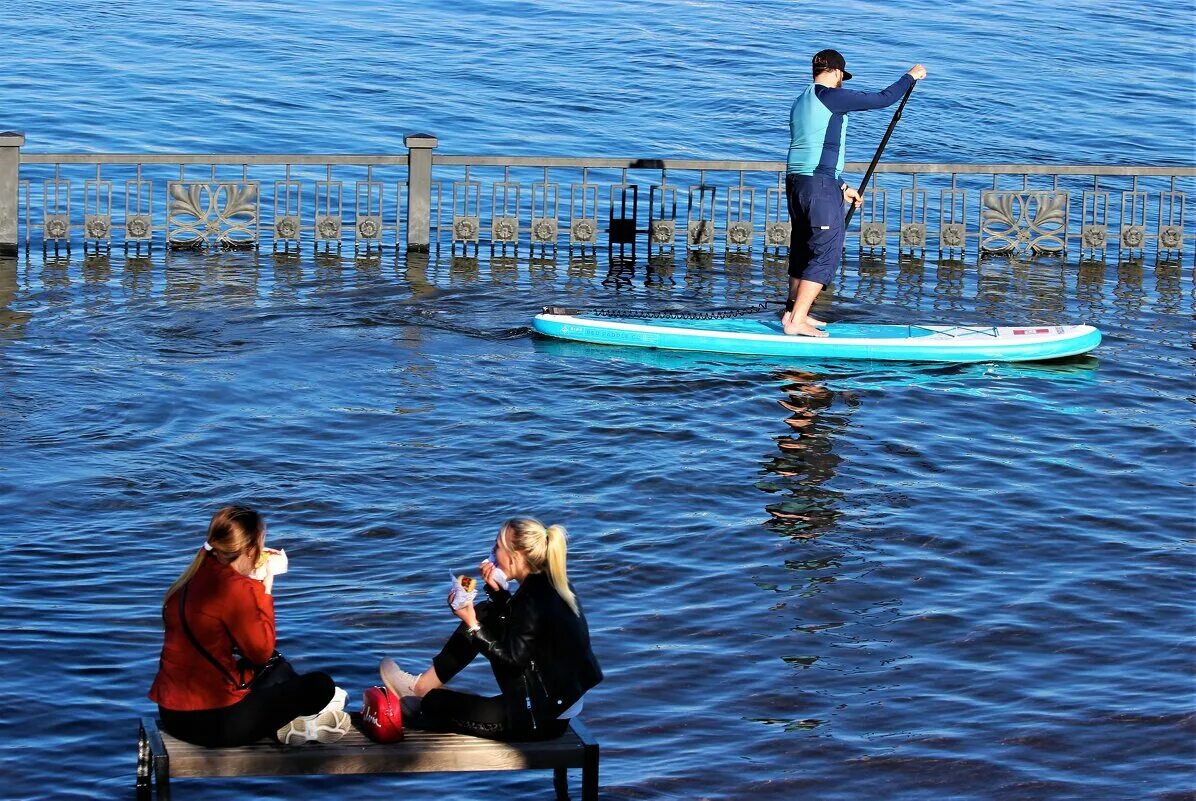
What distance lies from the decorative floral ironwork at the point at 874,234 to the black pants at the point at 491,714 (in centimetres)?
1426

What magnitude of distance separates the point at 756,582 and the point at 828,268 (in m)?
5.36

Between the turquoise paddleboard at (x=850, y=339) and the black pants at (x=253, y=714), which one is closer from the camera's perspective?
the black pants at (x=253, y=714)

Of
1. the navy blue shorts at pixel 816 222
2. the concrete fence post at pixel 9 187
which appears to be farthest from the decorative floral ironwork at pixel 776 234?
the concrete fence post at pixel 9 187

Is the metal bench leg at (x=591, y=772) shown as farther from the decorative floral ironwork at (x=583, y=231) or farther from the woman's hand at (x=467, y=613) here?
the decorative floral ironwork at (x=583, y=231)

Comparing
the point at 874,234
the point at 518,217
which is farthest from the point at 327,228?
the point at 874,234

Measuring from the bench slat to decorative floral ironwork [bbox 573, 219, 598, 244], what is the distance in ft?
45.4

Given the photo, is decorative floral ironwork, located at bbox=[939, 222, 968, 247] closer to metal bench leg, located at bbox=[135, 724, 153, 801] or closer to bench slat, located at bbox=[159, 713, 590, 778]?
bench slat, located at bbox=[159, 713, 590, 778]

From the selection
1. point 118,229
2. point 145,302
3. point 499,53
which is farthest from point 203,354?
point 499,53

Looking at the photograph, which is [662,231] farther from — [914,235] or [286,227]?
[286,227]

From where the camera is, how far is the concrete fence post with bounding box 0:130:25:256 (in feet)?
60.0

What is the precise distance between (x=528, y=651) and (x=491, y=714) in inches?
11.9

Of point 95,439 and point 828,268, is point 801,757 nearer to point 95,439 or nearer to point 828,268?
Answer: point 95,439

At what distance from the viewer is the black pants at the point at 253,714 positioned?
6.74 meters

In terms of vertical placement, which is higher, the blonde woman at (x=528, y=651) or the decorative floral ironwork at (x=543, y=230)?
the decorative floral ironwork at (x=543, y=230)
